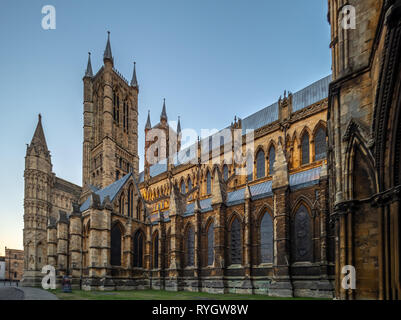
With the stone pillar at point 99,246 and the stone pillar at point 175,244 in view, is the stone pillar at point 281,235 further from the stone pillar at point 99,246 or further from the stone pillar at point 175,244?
the stone pillar at point 99,246

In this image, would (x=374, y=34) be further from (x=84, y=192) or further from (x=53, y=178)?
(x=53, y=178)

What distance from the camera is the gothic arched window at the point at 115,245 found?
97.4ft

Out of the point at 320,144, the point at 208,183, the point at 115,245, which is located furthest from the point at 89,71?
the point at 320,144

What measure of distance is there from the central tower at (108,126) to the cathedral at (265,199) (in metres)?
0.31

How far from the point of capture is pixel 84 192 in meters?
47.1

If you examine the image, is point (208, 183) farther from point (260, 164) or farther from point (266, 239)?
point (266, 239)

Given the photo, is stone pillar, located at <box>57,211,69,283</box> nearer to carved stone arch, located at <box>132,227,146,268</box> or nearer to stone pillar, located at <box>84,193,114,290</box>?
stone pillar, located at <box>84,193,114,290</box>

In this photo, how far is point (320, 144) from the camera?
26531mm

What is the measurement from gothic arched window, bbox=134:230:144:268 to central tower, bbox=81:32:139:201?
585 inches

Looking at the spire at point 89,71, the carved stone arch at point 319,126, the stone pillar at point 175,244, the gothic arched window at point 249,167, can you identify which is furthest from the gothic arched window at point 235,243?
the spire at point 89,71
